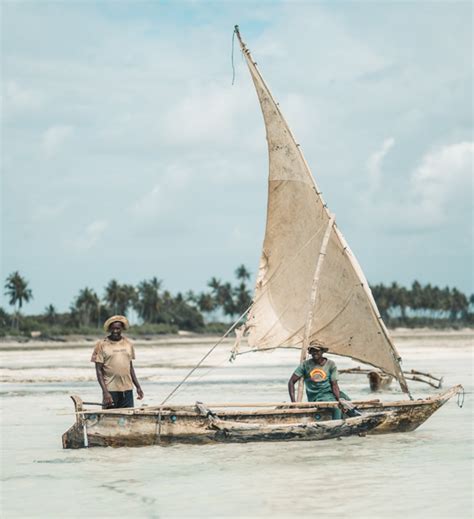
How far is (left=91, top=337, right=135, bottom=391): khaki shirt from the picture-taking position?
1241 cm

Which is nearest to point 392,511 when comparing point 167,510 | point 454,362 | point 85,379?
point 167,510

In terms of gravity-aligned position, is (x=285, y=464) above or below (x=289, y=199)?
below

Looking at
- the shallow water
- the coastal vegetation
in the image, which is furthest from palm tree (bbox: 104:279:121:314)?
the shallow water

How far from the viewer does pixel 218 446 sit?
1273 centimetres

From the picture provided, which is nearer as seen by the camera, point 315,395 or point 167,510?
point 167,510

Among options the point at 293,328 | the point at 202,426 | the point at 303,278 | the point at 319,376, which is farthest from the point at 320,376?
the point at 303,278

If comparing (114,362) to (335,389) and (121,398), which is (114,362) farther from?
(335,389)

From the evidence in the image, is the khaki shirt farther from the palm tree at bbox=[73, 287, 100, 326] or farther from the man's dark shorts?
the palm tree at bbox=[73, 287, 100, 326]

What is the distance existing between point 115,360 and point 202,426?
1.52m

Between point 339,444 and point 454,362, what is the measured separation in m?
26.3

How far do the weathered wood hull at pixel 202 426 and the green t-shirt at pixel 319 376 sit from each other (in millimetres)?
261

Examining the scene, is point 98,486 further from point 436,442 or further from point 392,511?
point 436,442

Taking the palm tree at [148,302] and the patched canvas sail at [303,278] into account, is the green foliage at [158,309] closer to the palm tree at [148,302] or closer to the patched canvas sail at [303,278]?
the palm tree at [148,302]

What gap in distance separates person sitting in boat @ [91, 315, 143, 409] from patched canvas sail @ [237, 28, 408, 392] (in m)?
3.01
